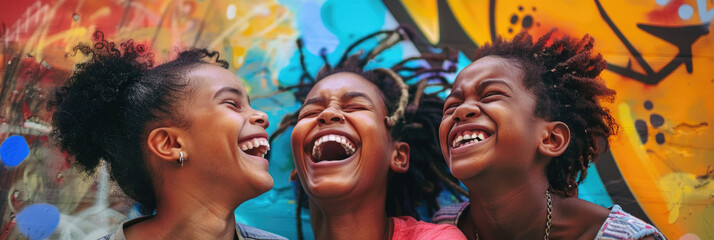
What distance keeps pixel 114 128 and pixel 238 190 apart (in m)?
0.57

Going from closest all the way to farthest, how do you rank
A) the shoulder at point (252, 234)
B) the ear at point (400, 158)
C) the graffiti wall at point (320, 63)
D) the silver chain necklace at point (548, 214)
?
the silver chain necklace at point (548, 214) < the shoulder at point (252, 234) < the ear at point (400, 158) < the graffiti wall at point (320, 63)

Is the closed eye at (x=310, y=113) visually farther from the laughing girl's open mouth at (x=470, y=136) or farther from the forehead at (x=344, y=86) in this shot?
the laughing girl's open mouth at (x=470, y=136)

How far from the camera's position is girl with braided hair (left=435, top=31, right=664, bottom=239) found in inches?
90.2

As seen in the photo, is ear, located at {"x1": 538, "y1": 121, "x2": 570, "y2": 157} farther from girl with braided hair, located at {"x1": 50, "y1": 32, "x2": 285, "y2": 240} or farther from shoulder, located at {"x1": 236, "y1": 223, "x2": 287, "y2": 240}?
shoulder, located at {"x1": 236, "y1": 223, "x2": 287, "y2": 240}

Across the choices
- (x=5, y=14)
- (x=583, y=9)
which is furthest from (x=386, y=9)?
(x=5, y=14)

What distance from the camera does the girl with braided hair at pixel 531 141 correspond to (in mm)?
2291

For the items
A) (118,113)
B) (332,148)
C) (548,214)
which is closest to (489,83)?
(548,214)

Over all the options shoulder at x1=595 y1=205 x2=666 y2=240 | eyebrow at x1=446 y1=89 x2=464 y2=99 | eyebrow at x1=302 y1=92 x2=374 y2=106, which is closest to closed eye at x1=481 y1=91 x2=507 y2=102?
eyebrow at x1=446 y1=89 x2=464 y2=99

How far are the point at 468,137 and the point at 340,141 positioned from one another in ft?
1.90

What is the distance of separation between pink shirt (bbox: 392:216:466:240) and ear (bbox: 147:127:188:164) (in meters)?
1.03

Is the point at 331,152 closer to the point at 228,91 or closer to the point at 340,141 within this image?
the point at 340,141

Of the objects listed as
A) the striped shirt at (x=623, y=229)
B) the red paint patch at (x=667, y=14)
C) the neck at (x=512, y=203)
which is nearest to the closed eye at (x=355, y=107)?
the neck at (x=512, y=203)

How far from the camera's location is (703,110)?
324 cm

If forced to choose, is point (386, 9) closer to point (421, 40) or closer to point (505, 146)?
point (421, 40)
